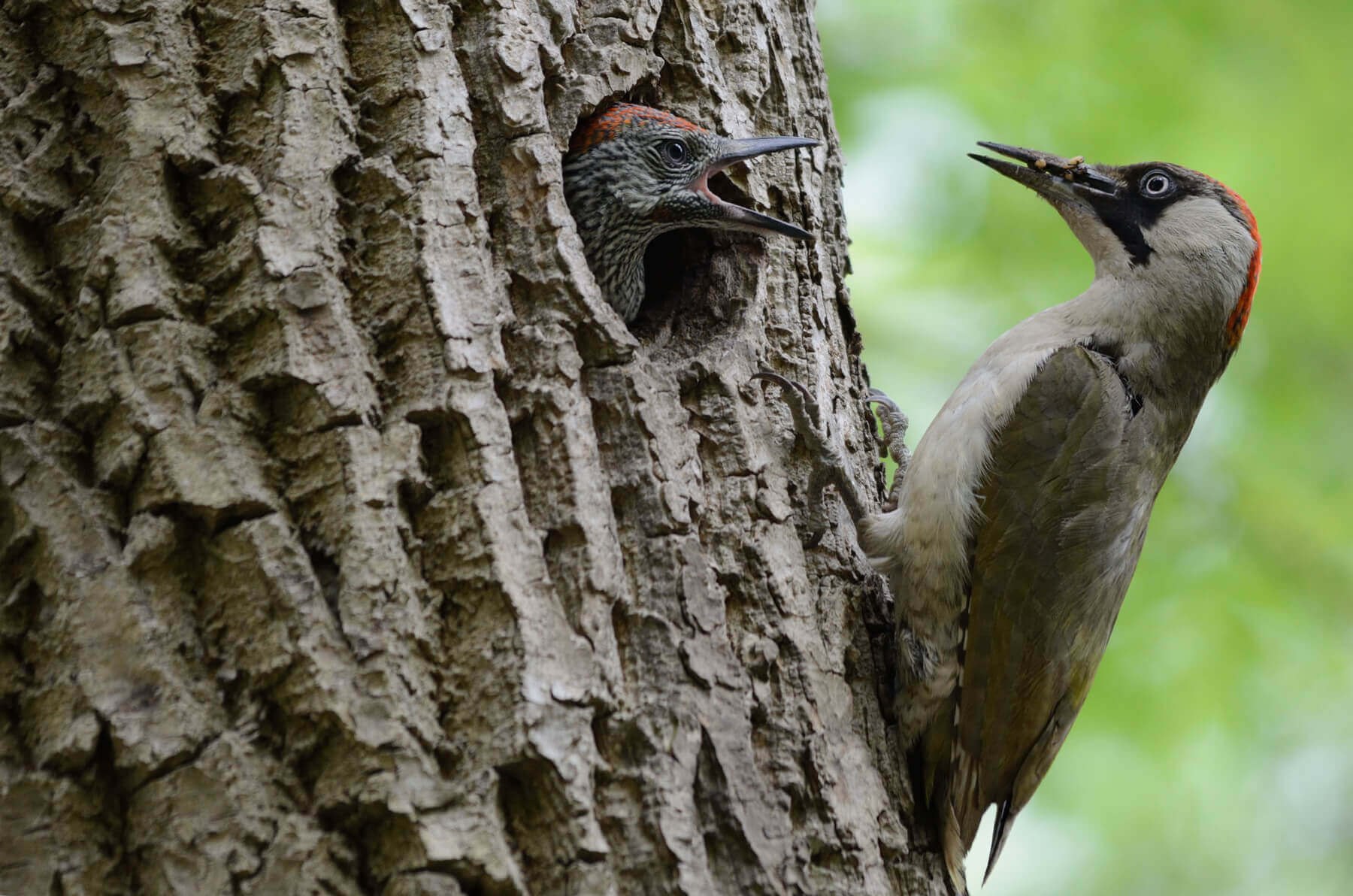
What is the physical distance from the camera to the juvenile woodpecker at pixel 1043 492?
9.89 ft

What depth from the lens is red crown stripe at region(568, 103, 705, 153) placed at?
3.29 m

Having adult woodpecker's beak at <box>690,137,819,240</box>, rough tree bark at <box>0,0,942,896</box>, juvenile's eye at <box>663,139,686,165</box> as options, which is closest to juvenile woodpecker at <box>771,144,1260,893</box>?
rough tree bark at <box>0,0,942,896</box>

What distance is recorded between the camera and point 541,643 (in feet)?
6.50

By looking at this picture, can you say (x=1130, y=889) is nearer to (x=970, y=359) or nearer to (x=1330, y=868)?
(x=1330, y=868)

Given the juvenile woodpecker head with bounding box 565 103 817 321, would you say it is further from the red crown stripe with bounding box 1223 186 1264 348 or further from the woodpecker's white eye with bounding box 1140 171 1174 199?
the red crown stripe with bounding box 1223 186 1264 348

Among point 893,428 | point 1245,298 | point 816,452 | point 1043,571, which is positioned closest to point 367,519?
point 816,452

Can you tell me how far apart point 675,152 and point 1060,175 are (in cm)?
145

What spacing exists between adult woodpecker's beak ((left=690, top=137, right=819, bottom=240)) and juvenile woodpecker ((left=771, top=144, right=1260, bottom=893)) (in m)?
0.52

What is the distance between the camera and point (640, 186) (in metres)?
3.47

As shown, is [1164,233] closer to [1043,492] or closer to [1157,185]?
[1157,185]

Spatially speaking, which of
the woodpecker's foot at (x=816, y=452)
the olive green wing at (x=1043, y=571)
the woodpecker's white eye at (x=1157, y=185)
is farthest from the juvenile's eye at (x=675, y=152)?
the woodpecker's white eye at (x=1157, y=185)

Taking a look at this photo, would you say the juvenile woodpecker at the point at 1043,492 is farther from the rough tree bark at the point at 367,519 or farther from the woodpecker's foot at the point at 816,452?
the rough tree bark at the point at 367,519

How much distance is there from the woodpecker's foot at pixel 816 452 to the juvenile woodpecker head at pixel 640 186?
0.49 meters

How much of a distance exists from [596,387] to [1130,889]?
473cm
